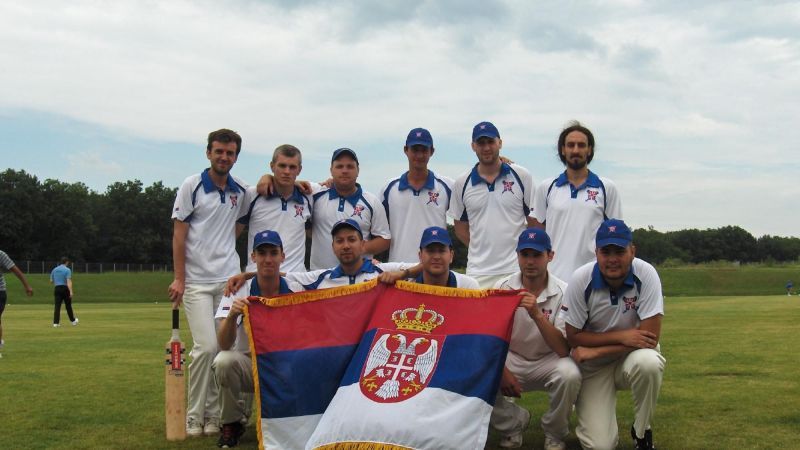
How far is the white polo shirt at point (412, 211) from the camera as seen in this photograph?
28.9 feet

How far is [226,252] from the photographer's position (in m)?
8.34

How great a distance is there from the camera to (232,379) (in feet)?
24.0

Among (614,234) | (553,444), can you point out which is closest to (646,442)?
(553,444)

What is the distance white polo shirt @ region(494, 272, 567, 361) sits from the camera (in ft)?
23.7

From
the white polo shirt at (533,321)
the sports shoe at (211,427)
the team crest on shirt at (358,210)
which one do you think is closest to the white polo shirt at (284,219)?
the team crest on shirt at (358,210)

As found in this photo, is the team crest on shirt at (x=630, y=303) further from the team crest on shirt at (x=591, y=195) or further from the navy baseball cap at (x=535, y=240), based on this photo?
the team crest on shirt at (x=591, y=195)

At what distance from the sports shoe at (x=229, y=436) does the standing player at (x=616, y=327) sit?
3.12 meters

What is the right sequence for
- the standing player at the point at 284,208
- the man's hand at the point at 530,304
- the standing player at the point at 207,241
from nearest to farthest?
the man's hand at the point at 530,304 < the standing player at the point at 207,241 < the standing player at the point at 284,208

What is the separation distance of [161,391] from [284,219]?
3.69 m

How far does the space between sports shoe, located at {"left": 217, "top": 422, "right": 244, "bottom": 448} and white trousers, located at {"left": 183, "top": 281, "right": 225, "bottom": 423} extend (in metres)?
0.66

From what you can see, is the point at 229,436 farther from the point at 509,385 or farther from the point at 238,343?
the point at 509,385

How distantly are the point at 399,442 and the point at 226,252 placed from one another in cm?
338

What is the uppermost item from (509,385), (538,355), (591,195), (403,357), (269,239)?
(591,195)

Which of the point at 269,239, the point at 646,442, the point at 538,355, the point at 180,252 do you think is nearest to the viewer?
the point at 646,442
